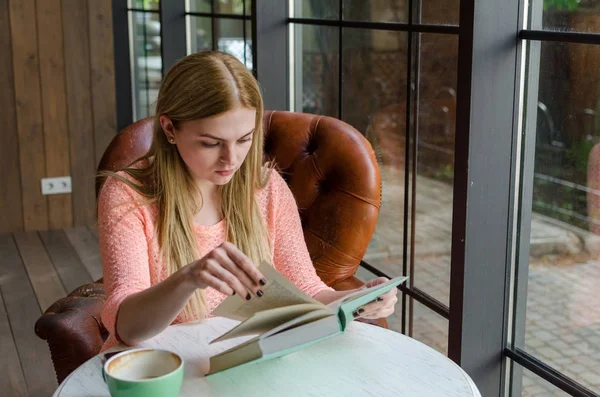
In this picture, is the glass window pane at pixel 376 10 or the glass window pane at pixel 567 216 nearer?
the glass window pane at pixel 567 216

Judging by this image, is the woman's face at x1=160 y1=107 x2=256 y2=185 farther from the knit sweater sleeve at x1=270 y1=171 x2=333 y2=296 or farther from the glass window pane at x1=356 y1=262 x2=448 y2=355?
the glass window pane at x1=356 y1=262 x2=448 y2=355

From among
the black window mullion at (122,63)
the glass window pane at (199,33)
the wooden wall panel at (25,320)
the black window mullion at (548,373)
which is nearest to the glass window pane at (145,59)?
the black window mullion at (122,63)

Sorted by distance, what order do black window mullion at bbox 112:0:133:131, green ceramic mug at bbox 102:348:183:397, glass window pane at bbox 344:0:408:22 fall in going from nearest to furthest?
green ceramic mug at bbox 102:348:183:397, glass window pane at bbox 344:0:408:22, black window mullion at bbox 112:0:133:131

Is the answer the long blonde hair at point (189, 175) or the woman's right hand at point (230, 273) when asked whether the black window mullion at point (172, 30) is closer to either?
the long blonde hair at point (189, 175)

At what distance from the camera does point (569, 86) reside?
4.97ft

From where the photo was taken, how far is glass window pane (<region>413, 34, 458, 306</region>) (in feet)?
6.08

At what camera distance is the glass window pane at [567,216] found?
148cm

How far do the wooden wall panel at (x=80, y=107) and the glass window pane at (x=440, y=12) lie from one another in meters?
2.97

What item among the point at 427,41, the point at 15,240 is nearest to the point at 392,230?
the point at 427,41

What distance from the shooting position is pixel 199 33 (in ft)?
12.2

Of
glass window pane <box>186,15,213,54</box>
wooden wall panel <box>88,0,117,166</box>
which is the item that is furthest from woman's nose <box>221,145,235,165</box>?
wooden wall panel <box>88,0,117,166</box>

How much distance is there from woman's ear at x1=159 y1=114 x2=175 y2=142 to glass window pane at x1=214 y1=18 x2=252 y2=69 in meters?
1.63

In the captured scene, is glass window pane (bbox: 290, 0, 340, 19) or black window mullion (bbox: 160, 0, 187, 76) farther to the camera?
black window mullion (bbox: 160, 0, 187, 76)

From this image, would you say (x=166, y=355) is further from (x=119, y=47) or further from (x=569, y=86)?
(x=119, y=47)
